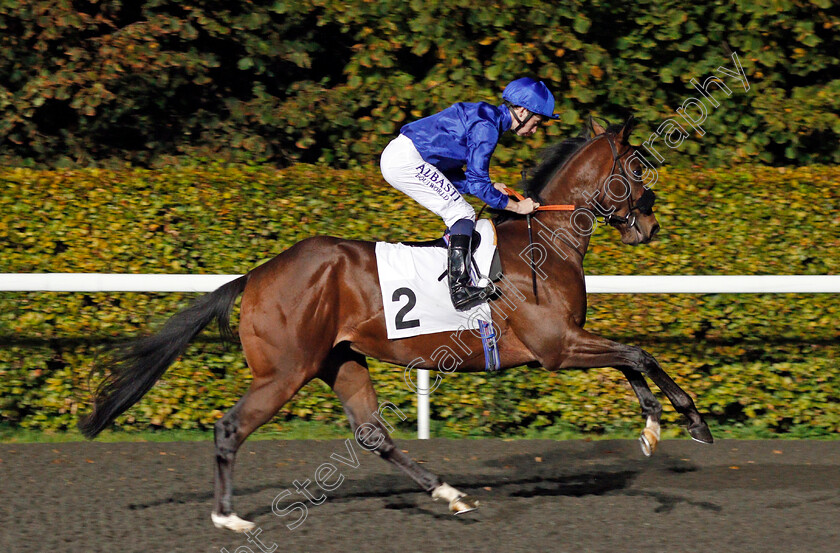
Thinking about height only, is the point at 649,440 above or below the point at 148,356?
above

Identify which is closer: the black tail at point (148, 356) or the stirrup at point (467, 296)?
the stirrup at point (467, 296)

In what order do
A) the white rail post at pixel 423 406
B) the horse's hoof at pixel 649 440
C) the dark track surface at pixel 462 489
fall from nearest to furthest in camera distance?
the dark track surface at pixel 462 489
the horse's hoof at pixel 649 440
the white rail post at pixel 423 406

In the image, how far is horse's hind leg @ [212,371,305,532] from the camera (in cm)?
417

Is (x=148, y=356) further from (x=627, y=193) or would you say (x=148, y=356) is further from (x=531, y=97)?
(x=627, y=193)

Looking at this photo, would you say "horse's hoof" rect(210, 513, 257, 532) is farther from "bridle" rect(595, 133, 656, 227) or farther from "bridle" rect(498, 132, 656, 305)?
"bridle" rect(595, 133, 656, 227)

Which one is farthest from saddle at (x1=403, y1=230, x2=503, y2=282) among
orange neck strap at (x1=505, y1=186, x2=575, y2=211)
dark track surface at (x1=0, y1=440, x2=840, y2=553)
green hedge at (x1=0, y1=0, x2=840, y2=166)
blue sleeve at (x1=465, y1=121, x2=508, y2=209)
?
green hedge at (x1=0, y1=0, x2=840, y2=166)

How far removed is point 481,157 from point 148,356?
1874 millimetres

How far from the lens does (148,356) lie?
4520 millimetres

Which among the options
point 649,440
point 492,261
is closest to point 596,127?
point 492,261

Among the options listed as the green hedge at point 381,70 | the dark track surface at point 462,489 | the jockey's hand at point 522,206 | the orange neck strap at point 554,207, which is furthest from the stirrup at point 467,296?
the green hedge at point 381,70

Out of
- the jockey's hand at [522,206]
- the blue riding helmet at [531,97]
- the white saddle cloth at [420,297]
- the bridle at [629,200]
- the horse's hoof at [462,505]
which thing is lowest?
the horse's hoof at [462,505]

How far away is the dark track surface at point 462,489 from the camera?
393 cm

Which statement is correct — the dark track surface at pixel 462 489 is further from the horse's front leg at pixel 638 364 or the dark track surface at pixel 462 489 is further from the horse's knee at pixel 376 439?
the horse's front leg at pixel 638 364

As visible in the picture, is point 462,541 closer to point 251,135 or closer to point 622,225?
point 622,225
